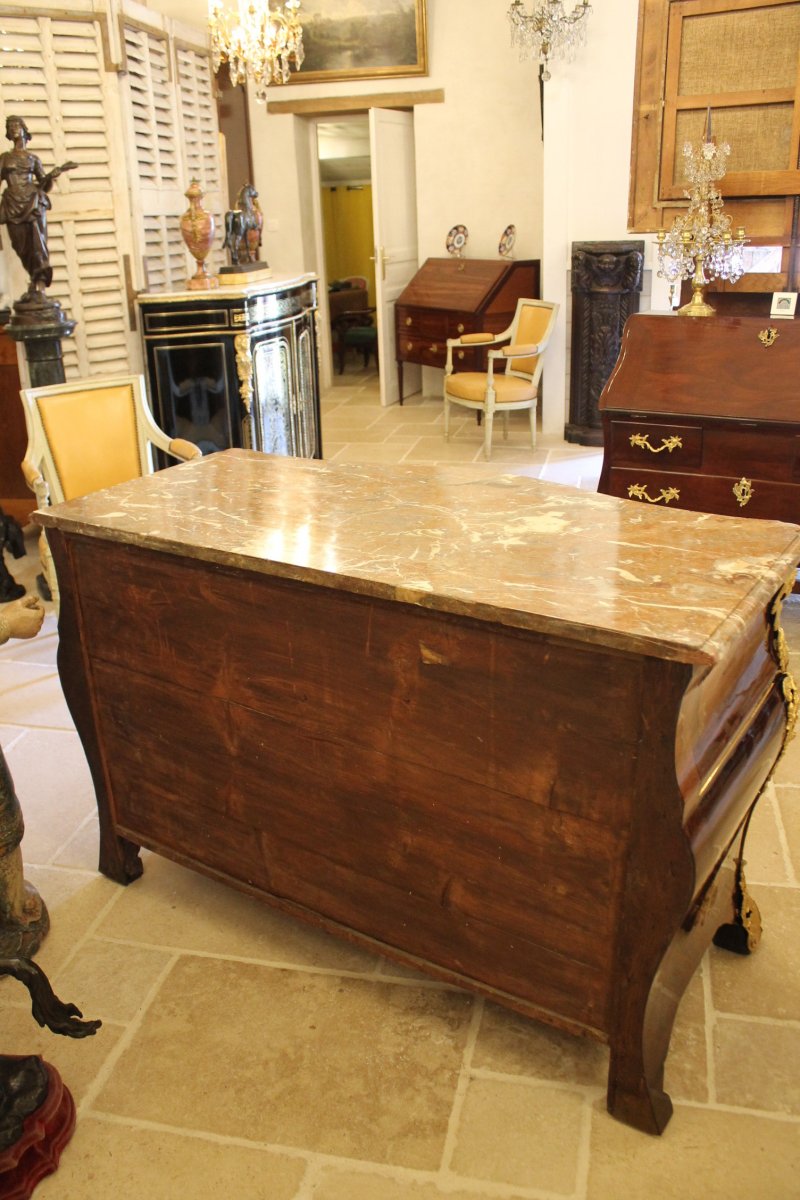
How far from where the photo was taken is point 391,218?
8070mm

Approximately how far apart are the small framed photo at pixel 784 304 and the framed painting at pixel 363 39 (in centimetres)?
465

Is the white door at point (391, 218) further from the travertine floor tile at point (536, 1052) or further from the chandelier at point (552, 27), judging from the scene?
the travertine floor tile at point (536, 1052)

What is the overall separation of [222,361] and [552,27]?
3.13 metres

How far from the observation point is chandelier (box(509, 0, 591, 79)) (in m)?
6.26

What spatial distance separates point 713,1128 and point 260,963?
1020mm

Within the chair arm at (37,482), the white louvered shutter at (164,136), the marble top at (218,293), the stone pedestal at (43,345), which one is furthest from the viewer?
the white louvered shutter at (164,136)

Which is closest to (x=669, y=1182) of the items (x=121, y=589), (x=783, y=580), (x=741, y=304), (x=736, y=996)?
(x=736, y=996)

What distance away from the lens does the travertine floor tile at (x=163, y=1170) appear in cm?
185

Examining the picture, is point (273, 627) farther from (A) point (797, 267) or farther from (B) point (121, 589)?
(A) point (797, 267)

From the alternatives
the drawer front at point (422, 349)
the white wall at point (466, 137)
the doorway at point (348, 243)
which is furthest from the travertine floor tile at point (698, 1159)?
the doorway at point (348, 243)

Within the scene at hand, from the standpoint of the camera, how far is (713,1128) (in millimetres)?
1926

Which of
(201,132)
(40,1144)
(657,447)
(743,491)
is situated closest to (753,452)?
(743,491)

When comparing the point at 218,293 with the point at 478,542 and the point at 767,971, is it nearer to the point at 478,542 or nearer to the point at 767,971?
the point at 478,542

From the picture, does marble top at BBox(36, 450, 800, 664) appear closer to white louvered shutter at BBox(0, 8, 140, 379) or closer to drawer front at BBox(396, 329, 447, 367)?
white louvered shutter at BBox(0, 8, 140, 379)
